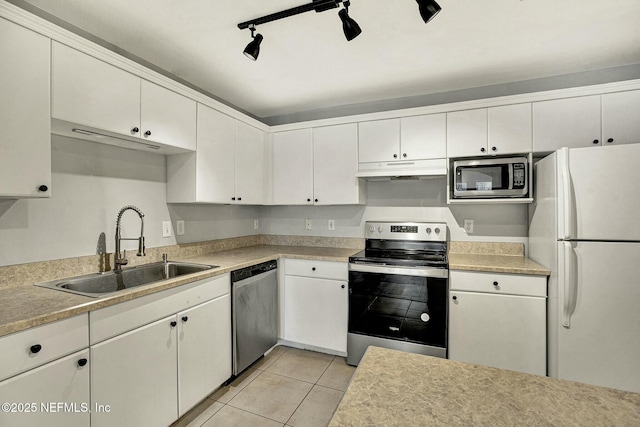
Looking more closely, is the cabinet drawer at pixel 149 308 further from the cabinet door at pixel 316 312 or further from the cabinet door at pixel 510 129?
the cabinet door at pixel 510 129

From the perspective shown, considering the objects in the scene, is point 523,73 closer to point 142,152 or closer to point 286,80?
point 286,80

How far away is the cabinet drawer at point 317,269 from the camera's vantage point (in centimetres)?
269

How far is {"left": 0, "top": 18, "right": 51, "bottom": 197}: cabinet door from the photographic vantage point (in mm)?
1347

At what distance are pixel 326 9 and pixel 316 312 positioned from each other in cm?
229

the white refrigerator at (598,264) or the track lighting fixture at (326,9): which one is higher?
the track lighting fixture at (326,9)

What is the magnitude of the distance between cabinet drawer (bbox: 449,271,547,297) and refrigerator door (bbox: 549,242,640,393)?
18cm

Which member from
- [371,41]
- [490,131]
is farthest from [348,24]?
[490,131]

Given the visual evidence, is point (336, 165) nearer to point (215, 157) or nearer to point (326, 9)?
point (215, 157)

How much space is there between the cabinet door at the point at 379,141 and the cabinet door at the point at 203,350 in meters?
1.73

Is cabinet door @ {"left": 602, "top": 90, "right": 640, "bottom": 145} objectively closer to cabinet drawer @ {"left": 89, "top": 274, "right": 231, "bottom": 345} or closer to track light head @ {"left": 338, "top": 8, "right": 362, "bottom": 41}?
track light head @ {"left": 338, "top": 8, "right": 362, "bottom": 41}

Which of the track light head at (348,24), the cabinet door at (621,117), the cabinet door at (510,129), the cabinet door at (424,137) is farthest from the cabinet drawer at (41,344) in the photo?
the cabinet door at (621,117)

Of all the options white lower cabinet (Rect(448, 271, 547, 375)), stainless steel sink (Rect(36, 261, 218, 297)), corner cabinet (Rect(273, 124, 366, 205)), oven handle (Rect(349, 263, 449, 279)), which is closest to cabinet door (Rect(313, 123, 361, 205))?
corner cabinet (Rect(273, 124, 366, 205))

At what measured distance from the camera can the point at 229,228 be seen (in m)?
3.18

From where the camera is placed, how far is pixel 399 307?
2461mm
